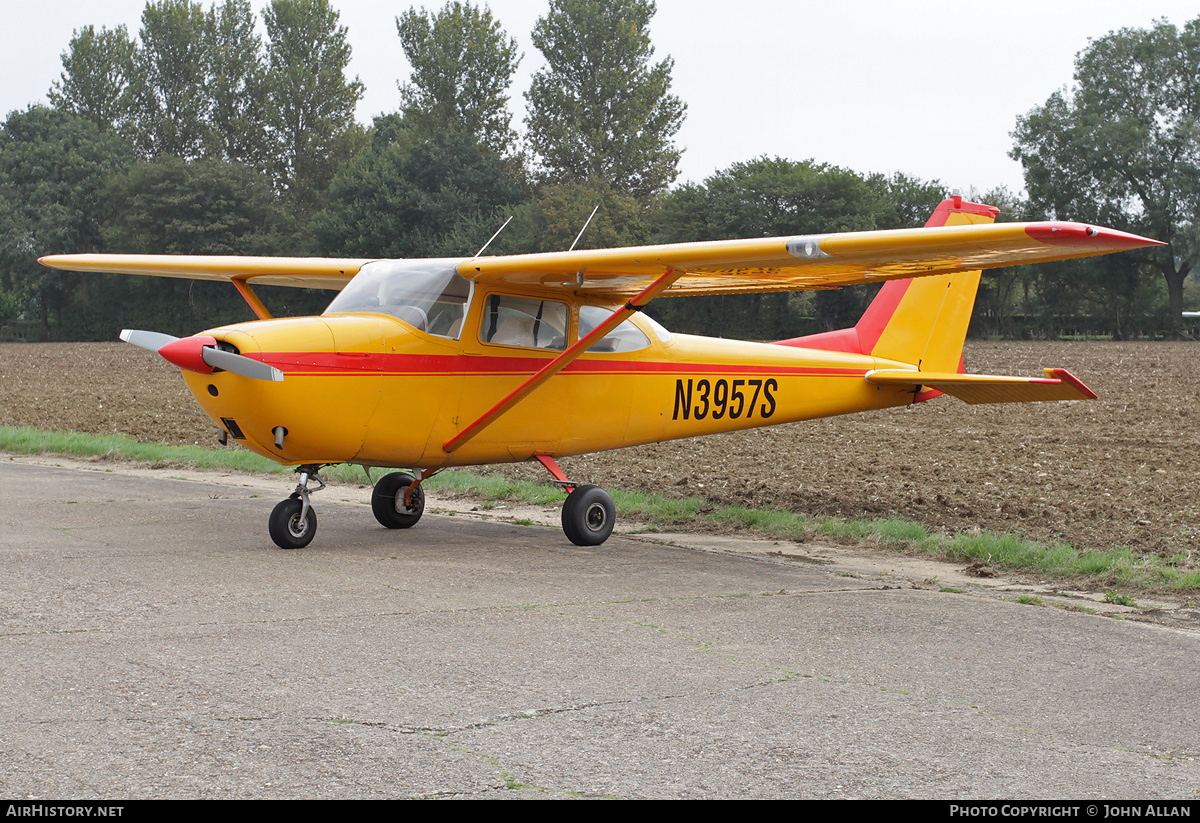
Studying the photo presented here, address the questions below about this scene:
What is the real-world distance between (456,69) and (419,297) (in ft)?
254

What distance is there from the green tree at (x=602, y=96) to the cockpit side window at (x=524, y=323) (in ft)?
234

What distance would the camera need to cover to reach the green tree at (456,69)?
8119 centimetres

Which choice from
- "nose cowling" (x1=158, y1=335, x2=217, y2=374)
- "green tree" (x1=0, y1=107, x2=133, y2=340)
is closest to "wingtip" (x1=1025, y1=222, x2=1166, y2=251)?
"nose cowling" (x1=158, y1=335, x2=217, y2=374)

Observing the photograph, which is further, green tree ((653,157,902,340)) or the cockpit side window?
green tree ((653,157,902,340))

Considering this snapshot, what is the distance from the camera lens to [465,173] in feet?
229

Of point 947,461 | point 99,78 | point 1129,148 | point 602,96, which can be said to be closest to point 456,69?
point 602,96

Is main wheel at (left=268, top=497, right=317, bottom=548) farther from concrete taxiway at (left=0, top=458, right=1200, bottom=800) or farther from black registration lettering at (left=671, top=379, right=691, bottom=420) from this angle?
black registration lettering at (left=671, top=379, right=691, bottom=420)

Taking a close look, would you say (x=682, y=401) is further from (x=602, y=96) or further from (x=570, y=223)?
(x=602, y=96)

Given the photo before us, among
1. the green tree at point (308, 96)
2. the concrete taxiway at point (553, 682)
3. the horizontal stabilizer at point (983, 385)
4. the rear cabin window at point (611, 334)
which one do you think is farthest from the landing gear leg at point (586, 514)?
the green tree at point (308, 96)

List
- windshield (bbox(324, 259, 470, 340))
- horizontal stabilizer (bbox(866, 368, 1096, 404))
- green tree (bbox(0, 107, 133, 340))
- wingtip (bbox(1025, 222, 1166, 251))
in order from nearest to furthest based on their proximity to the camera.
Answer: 1. wingtip (bbox(1025, 222, 1166, 251))
2. windshield (bbox(324, 259, 470, 340))
3. horizontal stabilizer (bbox(866, 368, 1096, 404))
4. green tree (bbox(0, 107, 133, 340))

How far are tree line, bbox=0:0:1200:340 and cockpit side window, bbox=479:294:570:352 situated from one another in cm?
4890

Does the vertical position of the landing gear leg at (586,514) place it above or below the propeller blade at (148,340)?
below

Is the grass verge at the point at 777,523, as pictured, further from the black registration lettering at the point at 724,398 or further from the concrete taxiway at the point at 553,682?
the concrete taxiway at the point at 553,682

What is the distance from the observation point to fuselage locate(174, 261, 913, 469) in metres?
8.27
